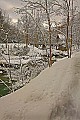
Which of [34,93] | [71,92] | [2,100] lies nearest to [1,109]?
[2,100]

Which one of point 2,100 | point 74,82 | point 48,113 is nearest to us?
point 48,113

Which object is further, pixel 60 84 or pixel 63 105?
pixel 60 84

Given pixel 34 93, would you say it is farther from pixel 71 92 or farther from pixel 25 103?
pixel 71 92

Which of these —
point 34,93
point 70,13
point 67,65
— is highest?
point 70,13

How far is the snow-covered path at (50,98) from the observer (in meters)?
2.36

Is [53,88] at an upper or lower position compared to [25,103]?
upper

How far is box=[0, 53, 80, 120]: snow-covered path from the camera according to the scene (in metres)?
2.36

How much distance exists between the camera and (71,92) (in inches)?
97.3

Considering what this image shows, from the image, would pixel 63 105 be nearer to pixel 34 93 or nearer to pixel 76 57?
pixel 34 93

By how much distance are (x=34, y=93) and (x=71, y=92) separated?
44 centimetres

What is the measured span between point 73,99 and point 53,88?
10.9 inches

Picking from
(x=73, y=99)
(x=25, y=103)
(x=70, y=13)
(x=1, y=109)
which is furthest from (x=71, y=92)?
(x=70, y=13)

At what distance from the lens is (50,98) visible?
2494mm

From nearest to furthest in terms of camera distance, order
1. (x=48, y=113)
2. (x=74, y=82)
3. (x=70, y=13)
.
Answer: (x=48, y=113)
(x=74, y=82)
(x=70, y=13)
